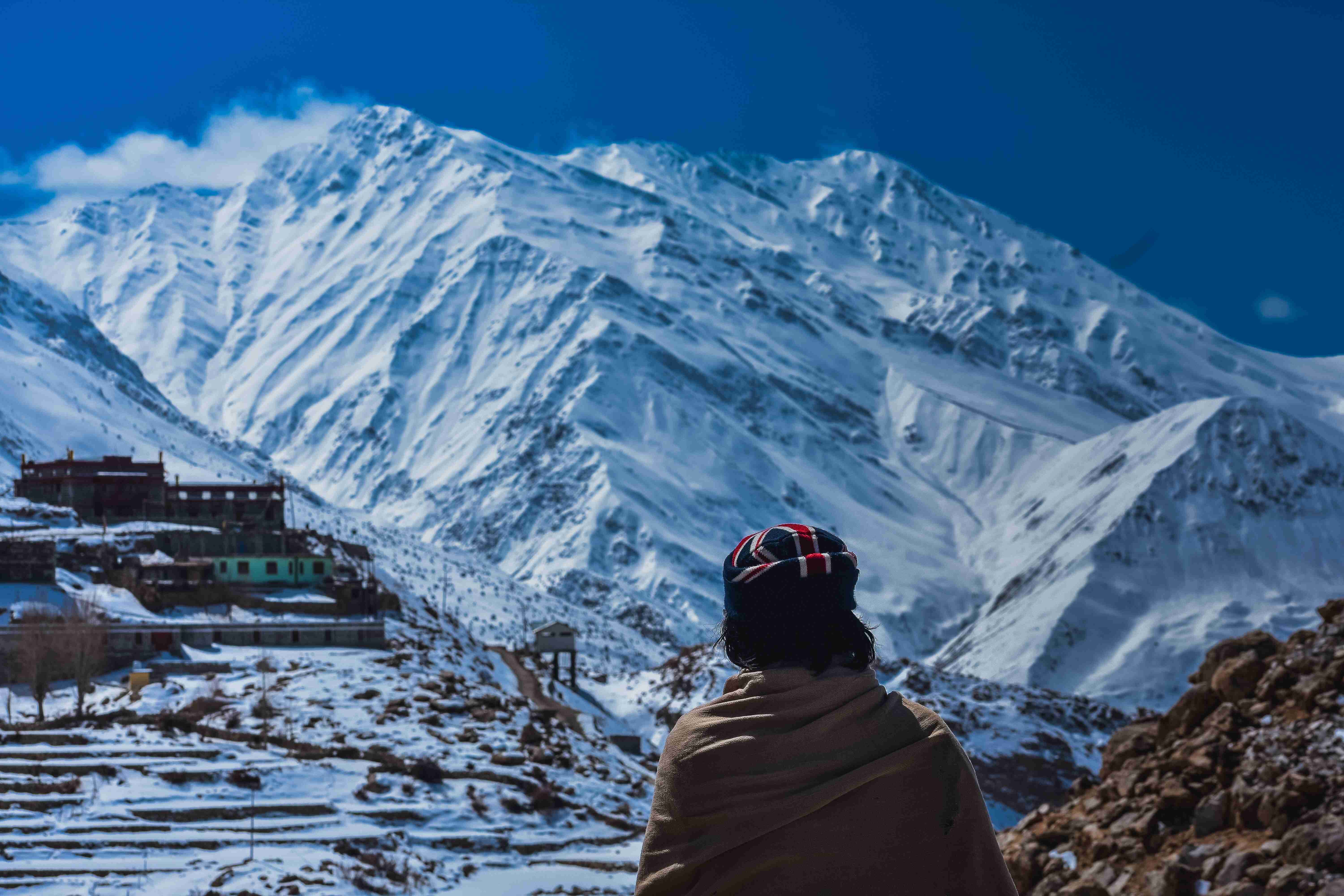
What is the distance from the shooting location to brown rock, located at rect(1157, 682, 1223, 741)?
17.1m

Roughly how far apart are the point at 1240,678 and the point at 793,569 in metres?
14.9

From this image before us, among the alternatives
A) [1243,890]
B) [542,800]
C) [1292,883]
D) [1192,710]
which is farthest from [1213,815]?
[542,800]

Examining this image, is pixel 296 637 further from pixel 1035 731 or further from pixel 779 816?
pixel 779 816

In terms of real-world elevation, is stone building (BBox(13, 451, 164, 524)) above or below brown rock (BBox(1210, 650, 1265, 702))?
above

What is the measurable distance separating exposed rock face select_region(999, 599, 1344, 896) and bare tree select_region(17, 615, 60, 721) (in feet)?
106

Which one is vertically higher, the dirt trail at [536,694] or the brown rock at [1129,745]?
the dirt trail at [536,694]

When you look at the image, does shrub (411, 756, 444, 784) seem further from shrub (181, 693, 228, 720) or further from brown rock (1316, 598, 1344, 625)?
brown rock (1316, 598, 1344, 625)

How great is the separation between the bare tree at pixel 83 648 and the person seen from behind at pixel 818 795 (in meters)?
39.1

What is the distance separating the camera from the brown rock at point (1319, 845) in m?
11.9

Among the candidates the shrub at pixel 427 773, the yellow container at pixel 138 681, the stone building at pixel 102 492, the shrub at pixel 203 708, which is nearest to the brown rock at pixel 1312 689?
the shrub at pixel 427 773

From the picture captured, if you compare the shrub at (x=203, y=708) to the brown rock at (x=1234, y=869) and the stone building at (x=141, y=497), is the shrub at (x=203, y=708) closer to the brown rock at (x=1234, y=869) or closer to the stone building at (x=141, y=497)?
the stone building at (x=141, y=497)

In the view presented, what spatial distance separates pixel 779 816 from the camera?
11.4 ft

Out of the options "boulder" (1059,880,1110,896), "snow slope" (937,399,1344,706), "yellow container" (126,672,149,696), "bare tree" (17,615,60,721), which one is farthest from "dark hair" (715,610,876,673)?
"snow slope" (937,399,1344,706)

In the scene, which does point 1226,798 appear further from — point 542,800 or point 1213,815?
point 542,800
